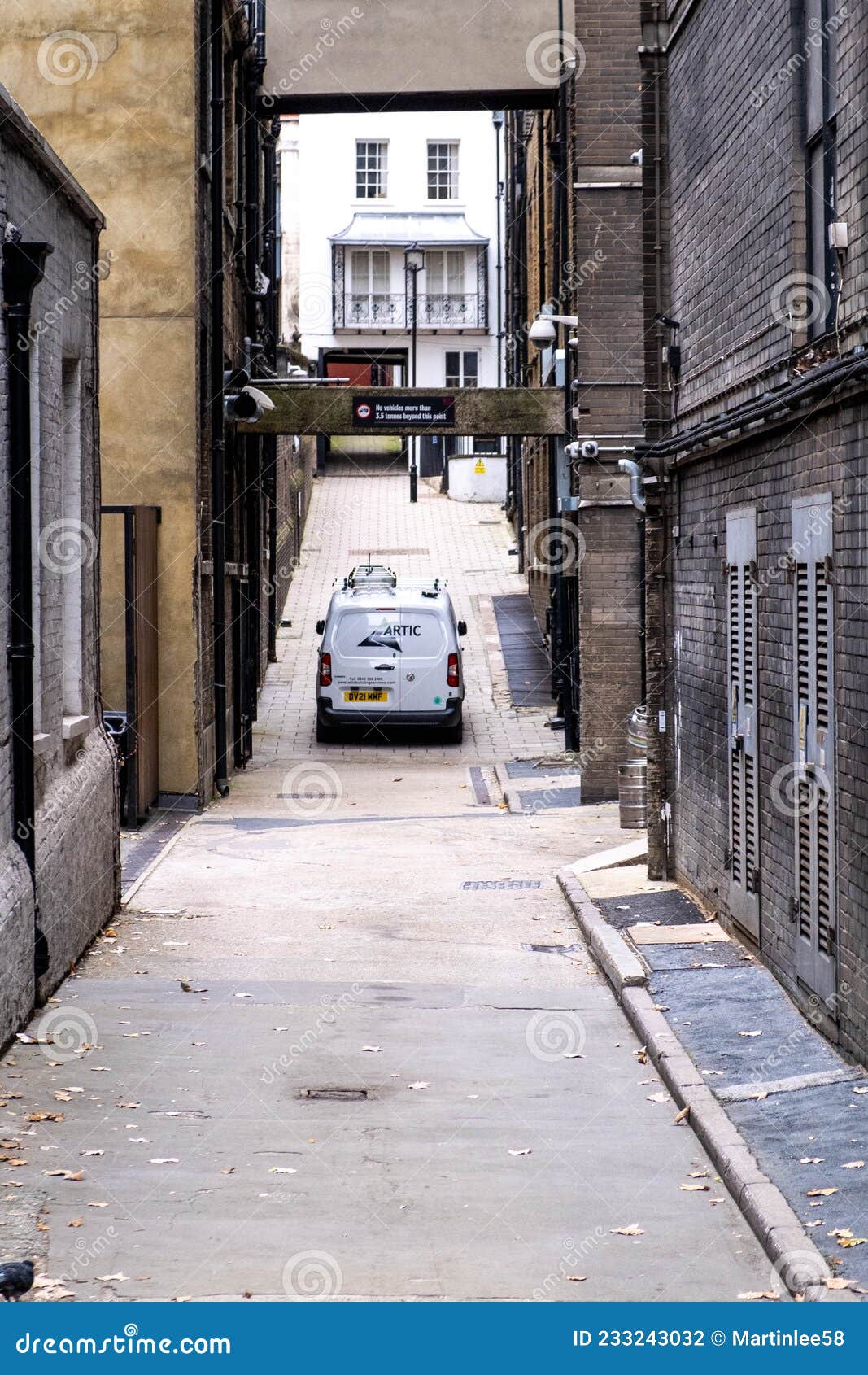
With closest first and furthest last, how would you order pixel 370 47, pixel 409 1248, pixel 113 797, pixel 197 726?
1. pixel 409 1248
2. pixel 113 797
3. pixel 197 726
4. pixel 370 47

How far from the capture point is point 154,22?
17.5 m

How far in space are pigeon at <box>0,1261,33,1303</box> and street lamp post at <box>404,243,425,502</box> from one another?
38967 mm

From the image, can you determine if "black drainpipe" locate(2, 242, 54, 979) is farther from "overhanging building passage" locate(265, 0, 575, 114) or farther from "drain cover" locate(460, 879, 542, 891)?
"overhanging building passage" locate(265, 0, 575, 114)

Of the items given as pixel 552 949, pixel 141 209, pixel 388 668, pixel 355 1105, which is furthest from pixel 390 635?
pixel 355 1105

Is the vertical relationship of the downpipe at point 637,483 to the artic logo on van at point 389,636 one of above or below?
above

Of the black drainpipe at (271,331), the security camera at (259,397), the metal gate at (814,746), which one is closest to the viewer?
the metal gate at (814,746)

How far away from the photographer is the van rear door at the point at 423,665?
23.1 m

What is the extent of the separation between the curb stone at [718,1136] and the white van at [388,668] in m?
12.2

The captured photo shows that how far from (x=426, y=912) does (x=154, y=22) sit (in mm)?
10457

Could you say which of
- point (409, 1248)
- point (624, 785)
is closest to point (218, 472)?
point (624, 785)

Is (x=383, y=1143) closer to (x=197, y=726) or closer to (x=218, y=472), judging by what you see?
(x=197, y=726)

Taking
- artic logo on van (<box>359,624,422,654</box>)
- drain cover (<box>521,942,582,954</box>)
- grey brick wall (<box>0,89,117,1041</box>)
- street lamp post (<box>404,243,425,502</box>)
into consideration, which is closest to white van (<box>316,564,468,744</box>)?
artic logo on van (<box>359,624,422,654</box>)

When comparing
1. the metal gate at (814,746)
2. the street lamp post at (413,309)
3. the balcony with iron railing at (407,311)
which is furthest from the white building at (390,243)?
the metal gate at (814,746)

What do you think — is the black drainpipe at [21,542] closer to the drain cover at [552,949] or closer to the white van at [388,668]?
the drain cover at [552,949]
